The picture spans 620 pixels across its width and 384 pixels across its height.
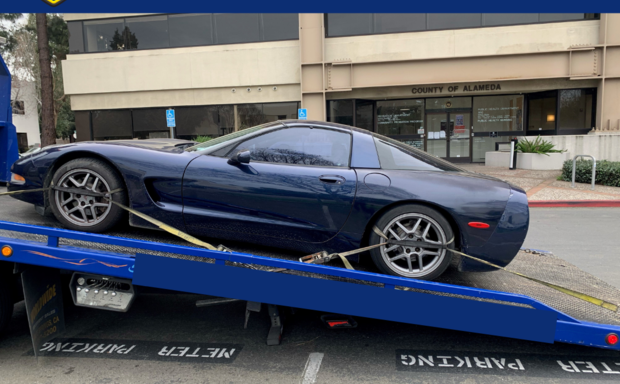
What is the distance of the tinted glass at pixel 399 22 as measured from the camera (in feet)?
59.1

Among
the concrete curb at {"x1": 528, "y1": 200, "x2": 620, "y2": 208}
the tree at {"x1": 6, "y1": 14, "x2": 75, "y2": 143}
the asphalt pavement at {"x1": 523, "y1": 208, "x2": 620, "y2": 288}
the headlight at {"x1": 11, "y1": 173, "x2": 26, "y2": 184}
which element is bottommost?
the asphalt pavement at {"x1": 523, "y1": 208, "x2": 620, "y2": 288}

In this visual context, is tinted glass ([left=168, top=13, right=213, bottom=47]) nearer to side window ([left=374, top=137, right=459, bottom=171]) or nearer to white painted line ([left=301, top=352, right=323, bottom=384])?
side window ([left=374, top=137, right=459, bottom=171])

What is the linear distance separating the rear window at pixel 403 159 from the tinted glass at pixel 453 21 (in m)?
15.8

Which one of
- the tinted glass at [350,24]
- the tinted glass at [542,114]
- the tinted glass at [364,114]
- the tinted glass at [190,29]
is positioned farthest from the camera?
the tinted glass at [364,114]

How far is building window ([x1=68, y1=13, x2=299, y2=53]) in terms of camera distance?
1886 cm

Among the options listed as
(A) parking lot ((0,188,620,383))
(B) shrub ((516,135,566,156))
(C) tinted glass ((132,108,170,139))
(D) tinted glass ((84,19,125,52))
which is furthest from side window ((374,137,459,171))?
(D) tinted glass ((84,19,125,52))

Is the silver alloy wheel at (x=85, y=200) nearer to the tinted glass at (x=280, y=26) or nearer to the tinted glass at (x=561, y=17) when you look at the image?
the tinted glass at (x=280, y=26)

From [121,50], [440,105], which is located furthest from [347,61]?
[121,50]

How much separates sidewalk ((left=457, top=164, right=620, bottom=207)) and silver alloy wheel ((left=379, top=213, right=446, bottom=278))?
9.02 meters

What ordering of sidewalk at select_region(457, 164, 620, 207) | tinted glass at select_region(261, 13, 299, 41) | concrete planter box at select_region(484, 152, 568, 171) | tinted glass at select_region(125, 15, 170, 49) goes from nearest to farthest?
sidewalk at select_region(457, 164, 620, 207) < concrete planter box at select_region(484, 152, 568, 171) < tinted glass at select_region(261, 13, 299, 41) < tinted glass at select_region(125, 15, 170, 49)

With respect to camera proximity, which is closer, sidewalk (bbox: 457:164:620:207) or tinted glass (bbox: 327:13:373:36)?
sidewalk (bbox: 457:164:620:207)

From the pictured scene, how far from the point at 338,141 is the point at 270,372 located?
74.2 inches

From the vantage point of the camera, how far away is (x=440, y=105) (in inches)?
782

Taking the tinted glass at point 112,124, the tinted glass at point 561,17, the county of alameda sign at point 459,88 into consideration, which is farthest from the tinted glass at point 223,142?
the tinted glass at point 112,124
